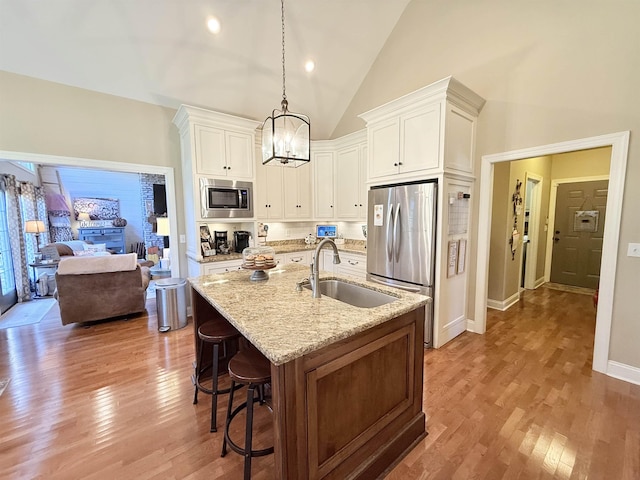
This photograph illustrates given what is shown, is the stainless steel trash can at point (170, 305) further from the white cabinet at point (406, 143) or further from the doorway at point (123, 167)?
the white cabinet at point (406, 143)

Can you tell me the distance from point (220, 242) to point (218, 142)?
1403 millimetres

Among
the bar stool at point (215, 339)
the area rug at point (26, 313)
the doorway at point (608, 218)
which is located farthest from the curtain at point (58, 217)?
the doorway at point (608, 218)

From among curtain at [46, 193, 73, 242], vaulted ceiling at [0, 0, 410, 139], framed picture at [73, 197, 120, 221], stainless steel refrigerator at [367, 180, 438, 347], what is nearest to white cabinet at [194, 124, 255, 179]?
vaulted ceiling at [0, 0, 410, 139]

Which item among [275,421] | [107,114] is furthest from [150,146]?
[275,421]

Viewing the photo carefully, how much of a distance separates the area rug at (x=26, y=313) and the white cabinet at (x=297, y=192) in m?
3.93

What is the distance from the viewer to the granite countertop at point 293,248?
374 centimetres

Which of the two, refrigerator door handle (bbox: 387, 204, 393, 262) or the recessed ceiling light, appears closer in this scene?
the recessed ceiling light

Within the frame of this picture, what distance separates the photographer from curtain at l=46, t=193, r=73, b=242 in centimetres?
762

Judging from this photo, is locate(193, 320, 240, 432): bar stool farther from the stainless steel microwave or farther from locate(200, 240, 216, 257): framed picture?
the stainless steel microwave

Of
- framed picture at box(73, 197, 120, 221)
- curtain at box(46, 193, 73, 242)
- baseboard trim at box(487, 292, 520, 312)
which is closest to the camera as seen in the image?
baseboard trim at box(487, 292, 520, 312)

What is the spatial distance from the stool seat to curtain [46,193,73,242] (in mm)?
9295

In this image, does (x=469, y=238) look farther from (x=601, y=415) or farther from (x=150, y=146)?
(x=150, y=146)

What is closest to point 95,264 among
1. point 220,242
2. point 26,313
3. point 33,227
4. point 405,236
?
point 220,242

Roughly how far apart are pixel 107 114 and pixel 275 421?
4196 millimetres
